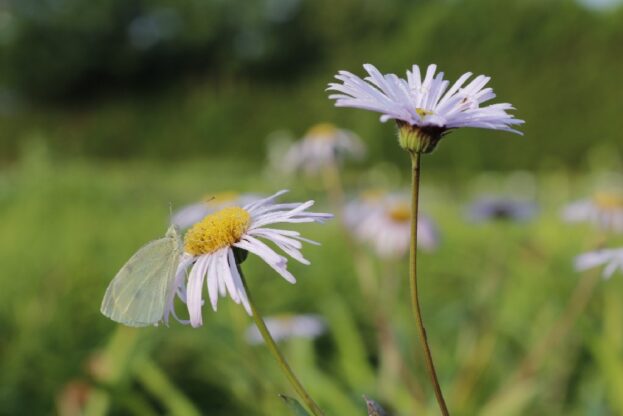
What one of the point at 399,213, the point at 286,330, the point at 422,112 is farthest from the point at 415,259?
the point at 399,213

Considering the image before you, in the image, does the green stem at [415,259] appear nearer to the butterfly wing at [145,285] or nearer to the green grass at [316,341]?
the butterfly wing at [145,285]

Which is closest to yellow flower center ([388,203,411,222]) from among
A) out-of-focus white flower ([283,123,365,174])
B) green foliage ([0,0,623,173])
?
out-of-focus white flower ([283,123,365,174])

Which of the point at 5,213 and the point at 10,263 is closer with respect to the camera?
the point at 10,263

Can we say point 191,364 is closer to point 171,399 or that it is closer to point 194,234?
point 171,399

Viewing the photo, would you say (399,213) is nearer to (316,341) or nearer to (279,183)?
(316,341)

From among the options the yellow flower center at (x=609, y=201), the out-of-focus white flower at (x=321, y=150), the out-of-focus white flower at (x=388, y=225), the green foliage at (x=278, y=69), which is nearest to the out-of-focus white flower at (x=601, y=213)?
the yellow flower center at (x=609, y=201)

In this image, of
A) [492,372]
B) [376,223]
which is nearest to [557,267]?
[492,372]
